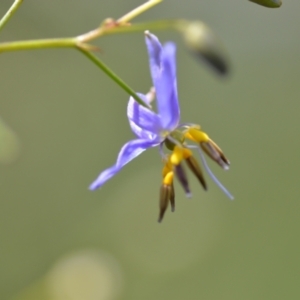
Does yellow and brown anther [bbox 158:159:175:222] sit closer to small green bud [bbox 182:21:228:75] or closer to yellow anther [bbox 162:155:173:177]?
yellow anther [bbox 162:155:173:177]

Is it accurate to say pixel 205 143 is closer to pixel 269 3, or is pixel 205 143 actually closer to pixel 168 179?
pixel 168 179

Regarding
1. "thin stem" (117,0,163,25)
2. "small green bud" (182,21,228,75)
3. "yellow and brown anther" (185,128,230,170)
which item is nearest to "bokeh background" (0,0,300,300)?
"yellow and brown anther" (185,128,230,170)

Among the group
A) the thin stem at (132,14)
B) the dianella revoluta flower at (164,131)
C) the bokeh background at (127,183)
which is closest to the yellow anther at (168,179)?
the dianella revoluta flower at (164,131)

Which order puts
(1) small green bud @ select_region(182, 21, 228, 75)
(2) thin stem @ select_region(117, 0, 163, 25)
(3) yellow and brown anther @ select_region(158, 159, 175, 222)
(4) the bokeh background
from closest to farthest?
(1) small green bud @ select_region(182, 21, 228, 75), (2) thin stem @ select_region(117, 0, 163, 25), (3) yellow and brown anther @ select_region(158, 159, 175, 222), (4) the bokeh background

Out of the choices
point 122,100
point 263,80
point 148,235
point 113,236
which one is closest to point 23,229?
point 113,236

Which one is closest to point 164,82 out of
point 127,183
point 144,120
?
point 144,120

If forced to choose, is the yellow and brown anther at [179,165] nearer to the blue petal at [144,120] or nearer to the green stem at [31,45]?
the blue petal at [144,120]
